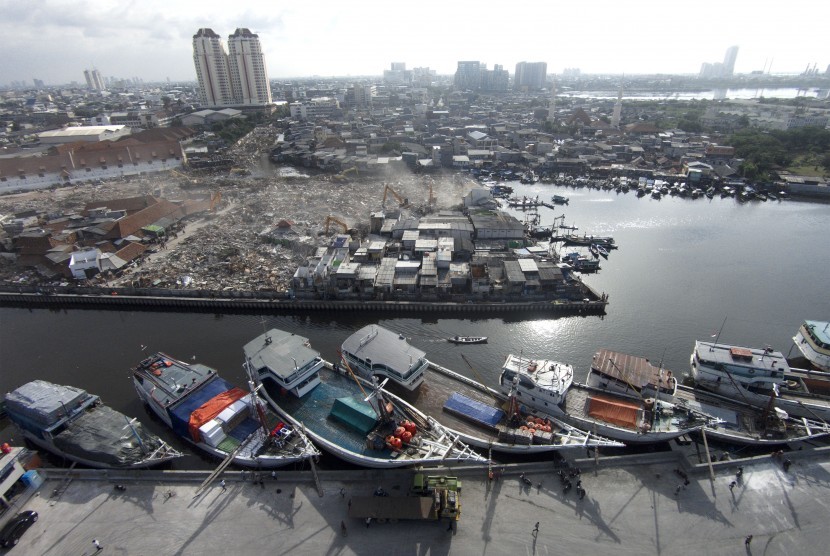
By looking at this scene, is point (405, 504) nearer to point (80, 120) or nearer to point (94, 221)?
point (94, 221)

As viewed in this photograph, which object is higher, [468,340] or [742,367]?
[742,367]

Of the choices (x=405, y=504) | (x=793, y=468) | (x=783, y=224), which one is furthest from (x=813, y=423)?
(x=783, y=224)

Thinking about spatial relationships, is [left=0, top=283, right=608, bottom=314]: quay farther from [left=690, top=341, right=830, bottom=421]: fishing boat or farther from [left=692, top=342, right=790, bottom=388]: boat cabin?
[left=690, top=341, right=830, bottom=421]: fishing boat

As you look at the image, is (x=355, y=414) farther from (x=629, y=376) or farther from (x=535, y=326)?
(x=535, y=326)

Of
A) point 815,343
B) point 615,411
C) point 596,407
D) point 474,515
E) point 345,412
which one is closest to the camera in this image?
point 474,515

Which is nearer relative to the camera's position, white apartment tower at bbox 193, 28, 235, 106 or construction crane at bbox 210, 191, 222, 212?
construction crane at bbox 210, 191, 222, 212

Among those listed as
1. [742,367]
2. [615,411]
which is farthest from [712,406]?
[615,411]

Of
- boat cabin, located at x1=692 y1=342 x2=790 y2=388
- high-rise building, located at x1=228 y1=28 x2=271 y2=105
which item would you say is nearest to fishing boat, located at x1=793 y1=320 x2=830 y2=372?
boat cabin, located at x1=692 y1=342 x2=790 y2=388
